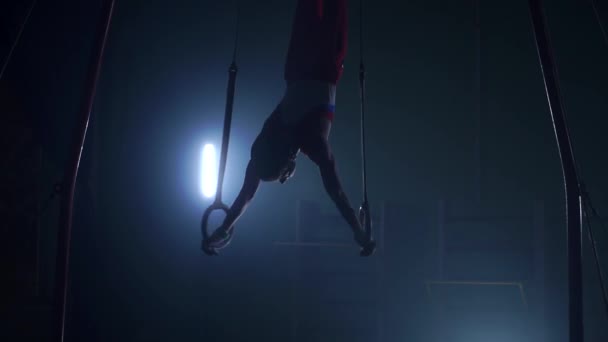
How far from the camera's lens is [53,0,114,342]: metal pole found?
172 inches

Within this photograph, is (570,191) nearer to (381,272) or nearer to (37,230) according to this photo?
(381,272)

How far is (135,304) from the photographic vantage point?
7.57m

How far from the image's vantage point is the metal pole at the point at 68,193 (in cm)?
436

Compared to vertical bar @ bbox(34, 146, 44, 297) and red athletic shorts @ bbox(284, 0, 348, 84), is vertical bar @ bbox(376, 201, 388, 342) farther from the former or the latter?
vertical bar @ bbox(34, 146, 44, 297)

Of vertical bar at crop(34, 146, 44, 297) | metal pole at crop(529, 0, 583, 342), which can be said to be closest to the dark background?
vertical bar at crop(34, 146, 44, 297)

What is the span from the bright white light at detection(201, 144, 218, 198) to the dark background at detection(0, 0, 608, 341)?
132 mm

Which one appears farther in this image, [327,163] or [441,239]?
[441,239]

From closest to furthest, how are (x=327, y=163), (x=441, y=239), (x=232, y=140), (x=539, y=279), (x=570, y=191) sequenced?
(x=570, y=191) → (x=327, y=163) → (x=539, y=279) → (x=441, y=239) → (x=232, y=140)

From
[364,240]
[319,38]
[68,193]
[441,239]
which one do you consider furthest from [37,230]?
[441,239]

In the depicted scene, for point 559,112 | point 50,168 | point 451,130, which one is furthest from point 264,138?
point 451,130

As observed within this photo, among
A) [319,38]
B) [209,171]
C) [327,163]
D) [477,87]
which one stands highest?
[477,87]

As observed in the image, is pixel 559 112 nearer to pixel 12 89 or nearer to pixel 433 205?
pixel 433 205

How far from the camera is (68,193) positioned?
4.41 metres

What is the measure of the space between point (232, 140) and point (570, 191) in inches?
212
